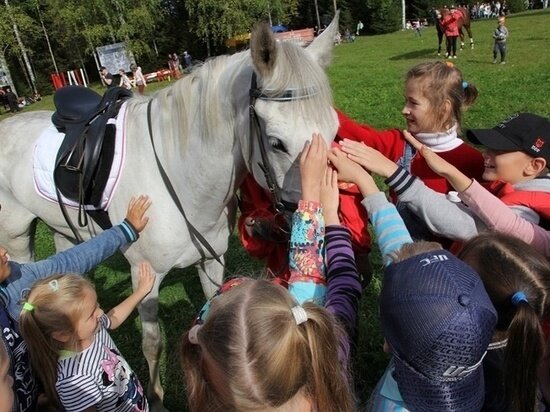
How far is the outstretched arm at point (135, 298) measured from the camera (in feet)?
7.85

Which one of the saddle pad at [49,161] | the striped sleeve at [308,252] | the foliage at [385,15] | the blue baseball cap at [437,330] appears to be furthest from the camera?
the foliage at [385,15]

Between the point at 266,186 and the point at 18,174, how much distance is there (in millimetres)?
2033

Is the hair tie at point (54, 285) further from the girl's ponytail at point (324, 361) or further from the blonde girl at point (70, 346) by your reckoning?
the girl's ponytail at point (324, 361)

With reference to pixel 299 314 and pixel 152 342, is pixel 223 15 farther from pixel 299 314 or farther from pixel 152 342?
pixel 299 314

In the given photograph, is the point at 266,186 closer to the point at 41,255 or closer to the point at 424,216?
the point at 424,216

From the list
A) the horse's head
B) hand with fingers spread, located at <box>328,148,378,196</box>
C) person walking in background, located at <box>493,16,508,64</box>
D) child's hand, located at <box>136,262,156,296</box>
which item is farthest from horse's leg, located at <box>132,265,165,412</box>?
person walking in background, located at <box>493,16,508,64</box>

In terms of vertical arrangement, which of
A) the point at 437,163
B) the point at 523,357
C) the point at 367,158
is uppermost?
the point at 367,158

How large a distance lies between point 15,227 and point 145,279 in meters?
1.45

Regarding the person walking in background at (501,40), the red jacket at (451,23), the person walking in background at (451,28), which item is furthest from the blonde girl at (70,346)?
the red jacket at (451,23)

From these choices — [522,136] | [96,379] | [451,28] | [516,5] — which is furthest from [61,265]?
[516,5]

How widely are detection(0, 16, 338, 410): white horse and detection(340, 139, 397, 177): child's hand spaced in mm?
121

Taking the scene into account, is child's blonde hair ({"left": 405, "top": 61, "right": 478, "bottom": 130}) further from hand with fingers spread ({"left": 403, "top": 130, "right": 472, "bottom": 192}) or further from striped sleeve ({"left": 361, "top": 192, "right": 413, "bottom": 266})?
striped sleeve ({"left": 361, "top": 192, "right": 413, "bottom": 266})

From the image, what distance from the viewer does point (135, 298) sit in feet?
8.13

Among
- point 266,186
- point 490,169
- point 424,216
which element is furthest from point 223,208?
point 490,169
